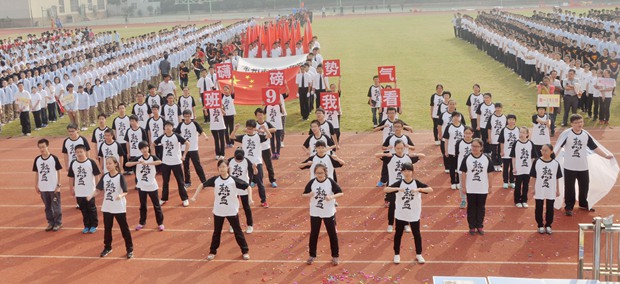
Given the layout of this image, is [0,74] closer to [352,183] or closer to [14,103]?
[14,103]

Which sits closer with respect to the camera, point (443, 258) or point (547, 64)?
point (443, 258)

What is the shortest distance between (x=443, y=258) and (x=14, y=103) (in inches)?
696

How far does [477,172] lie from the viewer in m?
11.2

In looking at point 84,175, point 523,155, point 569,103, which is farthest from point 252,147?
point 569,103

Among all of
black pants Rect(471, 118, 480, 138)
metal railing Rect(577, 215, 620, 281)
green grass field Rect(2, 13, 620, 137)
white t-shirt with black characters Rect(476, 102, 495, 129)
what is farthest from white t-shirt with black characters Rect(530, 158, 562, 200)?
green grass field Rect(2, 13, 620, 137)

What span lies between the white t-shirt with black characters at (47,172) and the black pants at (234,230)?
136 inches

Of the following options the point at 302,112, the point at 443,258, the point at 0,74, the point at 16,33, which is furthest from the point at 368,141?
the point at 16,33

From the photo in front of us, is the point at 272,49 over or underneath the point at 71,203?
over

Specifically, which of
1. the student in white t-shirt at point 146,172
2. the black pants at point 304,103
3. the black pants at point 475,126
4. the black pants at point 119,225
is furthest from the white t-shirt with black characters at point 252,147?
the black pants at point 304,103

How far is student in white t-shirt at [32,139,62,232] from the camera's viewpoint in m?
12.1

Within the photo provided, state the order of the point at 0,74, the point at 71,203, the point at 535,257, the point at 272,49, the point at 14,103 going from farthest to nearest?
the point at 272,49, the point at 0,74, the point at 14,103, the point at 71,203, the point at 535,257

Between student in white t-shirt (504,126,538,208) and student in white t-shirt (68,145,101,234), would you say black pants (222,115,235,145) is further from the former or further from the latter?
student in white t-shirt (504,126,538,208)

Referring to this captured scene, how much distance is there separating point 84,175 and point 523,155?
25.6 feet

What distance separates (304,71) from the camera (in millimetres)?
21344
